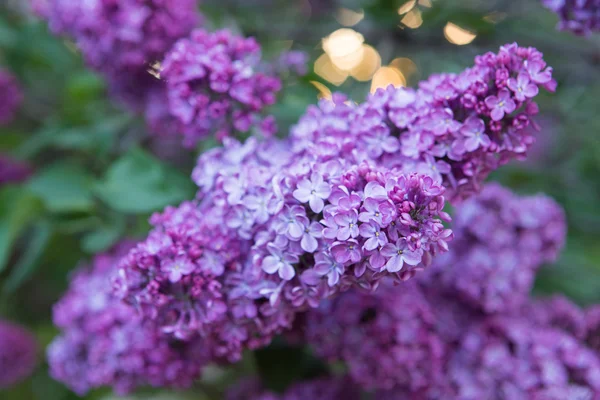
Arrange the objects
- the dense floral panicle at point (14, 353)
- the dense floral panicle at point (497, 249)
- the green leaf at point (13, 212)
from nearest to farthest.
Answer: the dense floral panicle at point (497, 249) < the green leaf at point (13, 212) < the dense floral panicle at point (14, 353)

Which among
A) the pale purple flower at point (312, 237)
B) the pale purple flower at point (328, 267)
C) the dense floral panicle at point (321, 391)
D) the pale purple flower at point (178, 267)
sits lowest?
the dense floral panicle at point (321, 391)

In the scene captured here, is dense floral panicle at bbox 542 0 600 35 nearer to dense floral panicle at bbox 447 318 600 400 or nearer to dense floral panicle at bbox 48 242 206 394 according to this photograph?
dense floral panicle at bbox 447 318 600 400

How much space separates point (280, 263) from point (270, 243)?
23mm

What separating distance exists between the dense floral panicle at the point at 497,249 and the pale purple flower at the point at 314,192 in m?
0.36

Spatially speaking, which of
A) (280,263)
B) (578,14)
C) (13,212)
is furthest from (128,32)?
(578,14)

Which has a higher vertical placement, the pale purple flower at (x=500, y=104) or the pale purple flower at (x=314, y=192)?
the pale purple flower at (x=500, y=104)

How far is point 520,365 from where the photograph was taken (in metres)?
0.84

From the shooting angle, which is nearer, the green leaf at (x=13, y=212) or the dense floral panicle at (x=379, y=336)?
the dense floral panicle at (x=379, y=336)

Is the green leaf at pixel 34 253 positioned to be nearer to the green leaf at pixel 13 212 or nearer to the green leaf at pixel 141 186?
the green leaf at pixel 13 212

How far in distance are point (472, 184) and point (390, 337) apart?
24 cm

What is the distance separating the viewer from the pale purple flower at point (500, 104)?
0.62m

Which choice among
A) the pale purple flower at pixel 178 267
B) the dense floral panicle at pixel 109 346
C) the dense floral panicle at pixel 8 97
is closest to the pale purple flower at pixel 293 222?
the pale purple flower at pixel 178 267

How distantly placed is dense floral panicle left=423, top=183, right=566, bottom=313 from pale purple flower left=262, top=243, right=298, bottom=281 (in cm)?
35

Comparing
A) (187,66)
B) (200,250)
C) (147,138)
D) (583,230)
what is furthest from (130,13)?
(583,230)
